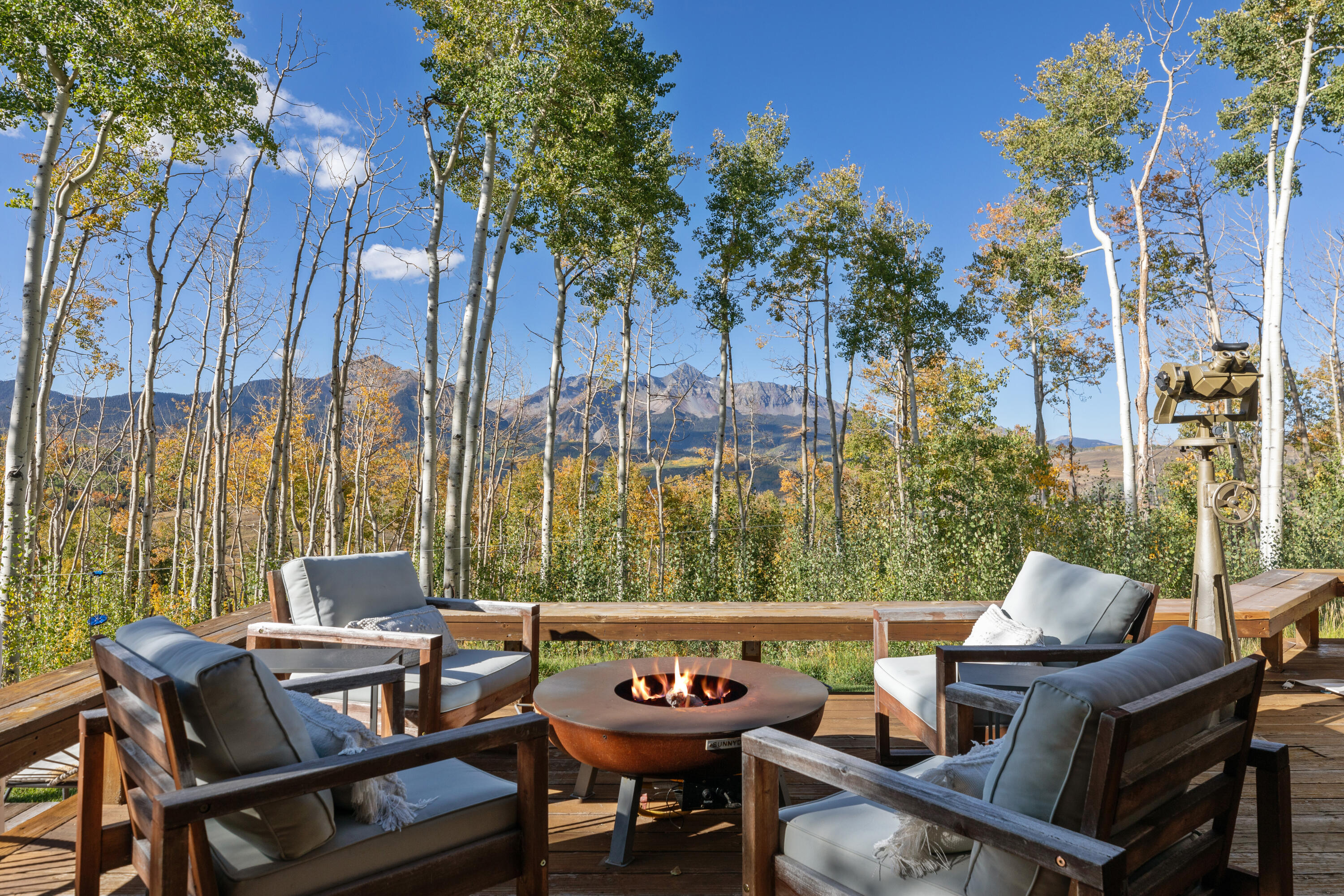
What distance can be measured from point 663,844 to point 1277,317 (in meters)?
10.6

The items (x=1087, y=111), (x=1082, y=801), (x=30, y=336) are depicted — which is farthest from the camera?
(x=1087, y=111)

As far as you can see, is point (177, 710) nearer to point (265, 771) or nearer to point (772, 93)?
point (265, 771)

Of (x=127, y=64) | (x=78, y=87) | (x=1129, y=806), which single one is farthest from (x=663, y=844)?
(x=78, y=87)

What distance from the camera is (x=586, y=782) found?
97.1 inches

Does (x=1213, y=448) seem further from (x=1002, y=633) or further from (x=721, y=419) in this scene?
(x=721, y=419)

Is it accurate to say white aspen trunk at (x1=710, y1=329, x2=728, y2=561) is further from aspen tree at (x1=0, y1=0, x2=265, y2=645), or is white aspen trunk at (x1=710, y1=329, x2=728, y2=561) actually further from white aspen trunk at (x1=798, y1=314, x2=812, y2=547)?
aspen tree at (x1=0, y1=0, x2=265, y2=645)

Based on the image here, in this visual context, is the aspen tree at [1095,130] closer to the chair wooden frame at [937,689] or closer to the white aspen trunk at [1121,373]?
the white aspen trunk at [1121,373]

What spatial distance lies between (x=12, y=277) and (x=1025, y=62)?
17705 mm

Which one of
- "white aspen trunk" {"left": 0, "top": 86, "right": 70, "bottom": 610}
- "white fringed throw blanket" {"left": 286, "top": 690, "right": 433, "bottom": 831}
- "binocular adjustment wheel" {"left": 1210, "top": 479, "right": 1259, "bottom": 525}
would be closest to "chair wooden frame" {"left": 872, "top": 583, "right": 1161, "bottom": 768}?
"binocular adjustment wheel" {"left": 1210, "top": 479, "right": 1259, "bottom": 525}

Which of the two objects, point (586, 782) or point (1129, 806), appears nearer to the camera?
point (1129, 806)

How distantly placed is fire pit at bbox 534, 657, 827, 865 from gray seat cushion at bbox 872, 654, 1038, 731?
353 mm

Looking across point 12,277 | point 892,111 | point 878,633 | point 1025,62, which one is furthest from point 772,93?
point 12,277

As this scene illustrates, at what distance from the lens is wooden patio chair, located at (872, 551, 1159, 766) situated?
2.26 m

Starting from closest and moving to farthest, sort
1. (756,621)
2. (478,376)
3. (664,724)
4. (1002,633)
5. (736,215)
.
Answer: (664,724) < (1002,633) < (756,621) < (478,376) < (736,215)
